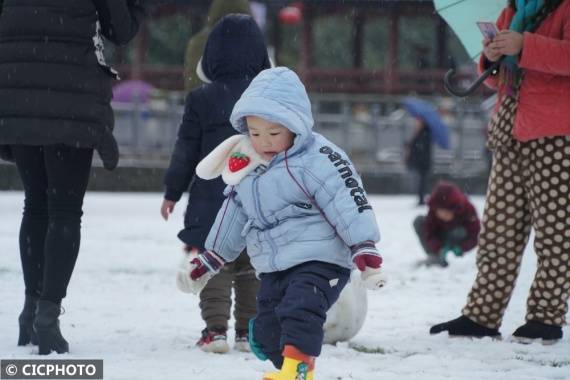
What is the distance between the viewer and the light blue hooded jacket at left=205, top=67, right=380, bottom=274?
370 centimetres

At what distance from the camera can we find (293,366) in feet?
11.9

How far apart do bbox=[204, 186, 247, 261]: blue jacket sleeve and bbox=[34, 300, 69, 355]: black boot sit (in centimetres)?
94

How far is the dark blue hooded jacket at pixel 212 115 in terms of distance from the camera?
4898 millimetres

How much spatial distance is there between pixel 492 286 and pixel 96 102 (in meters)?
1.96

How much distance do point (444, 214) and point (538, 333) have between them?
10.7ft

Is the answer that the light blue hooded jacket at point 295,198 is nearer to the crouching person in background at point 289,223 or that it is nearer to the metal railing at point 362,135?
the crouching person in background at point 289,223

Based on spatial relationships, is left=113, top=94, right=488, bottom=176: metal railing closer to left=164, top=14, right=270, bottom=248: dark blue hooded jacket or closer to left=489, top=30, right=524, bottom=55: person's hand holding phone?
left=164, top=14, right=270, bottom=248: dark blue hooded jacket

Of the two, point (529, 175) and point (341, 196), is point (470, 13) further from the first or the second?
point (341, 196)

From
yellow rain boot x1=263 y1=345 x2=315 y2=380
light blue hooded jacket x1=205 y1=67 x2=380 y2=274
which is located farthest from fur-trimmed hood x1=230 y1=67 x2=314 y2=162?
yellow rain boot x1=263 y1=345 x2=315 y2=380

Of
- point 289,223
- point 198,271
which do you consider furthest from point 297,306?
point 198,271

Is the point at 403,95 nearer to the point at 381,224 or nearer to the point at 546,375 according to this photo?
the point at 381,224

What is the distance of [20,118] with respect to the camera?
4.55 meters

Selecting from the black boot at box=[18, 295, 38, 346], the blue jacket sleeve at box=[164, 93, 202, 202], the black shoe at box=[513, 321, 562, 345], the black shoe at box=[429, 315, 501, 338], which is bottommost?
the black shoe at box=[429, 315, 501, 338]

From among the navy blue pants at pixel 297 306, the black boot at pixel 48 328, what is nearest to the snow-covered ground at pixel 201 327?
the black boot at pixel 48 328
